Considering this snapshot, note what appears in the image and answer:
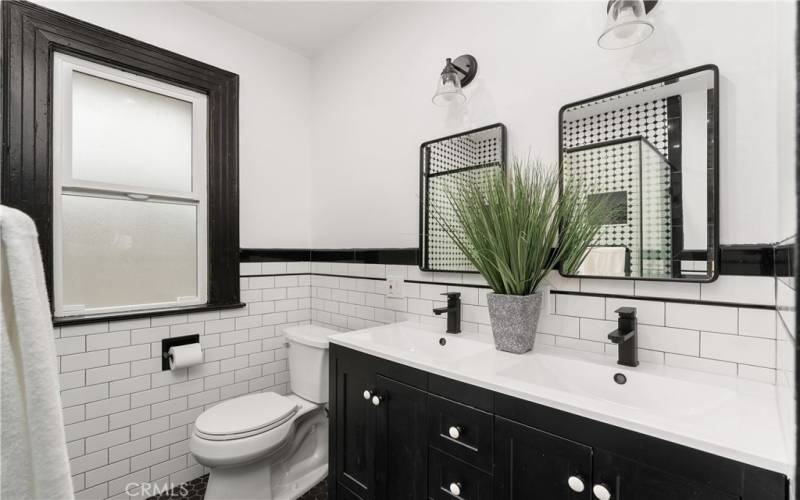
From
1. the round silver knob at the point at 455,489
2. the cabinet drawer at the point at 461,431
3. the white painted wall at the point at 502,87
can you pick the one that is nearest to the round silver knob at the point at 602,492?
the cabinet drawer at the point at 461,431

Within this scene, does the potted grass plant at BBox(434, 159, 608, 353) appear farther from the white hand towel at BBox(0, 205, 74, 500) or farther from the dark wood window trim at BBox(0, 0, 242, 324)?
the dark wood window trim at BBox(0, 0, 242, 324)

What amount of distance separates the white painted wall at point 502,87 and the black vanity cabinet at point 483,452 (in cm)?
66

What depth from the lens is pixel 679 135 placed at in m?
1.13

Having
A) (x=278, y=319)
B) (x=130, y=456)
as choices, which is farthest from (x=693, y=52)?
(x=130, y=456)

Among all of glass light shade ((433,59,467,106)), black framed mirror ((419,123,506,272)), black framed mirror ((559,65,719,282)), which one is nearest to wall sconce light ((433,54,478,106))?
glass light shade ((433,59,467,106))

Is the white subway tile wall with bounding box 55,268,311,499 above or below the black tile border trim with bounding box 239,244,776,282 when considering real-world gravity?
below

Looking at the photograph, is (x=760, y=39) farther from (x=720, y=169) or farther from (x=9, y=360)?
(x=9, y=360)

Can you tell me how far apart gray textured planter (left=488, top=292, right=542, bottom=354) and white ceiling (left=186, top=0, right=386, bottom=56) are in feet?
5.90

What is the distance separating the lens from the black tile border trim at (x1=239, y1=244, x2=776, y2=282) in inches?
39.0

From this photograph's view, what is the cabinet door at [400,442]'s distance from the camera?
123cm

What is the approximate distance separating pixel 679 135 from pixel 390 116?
4.47 feet

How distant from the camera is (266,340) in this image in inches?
93.7

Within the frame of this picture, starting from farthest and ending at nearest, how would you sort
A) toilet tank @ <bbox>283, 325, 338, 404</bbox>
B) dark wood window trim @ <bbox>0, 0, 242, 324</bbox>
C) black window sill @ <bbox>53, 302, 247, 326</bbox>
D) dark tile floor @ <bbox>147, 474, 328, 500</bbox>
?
toilet tank @ <bbox>283, 325, 338, 404</bbox>
dark tile floor @ <bbox>147, 474, 328, 500</bbox>
black window sill @ <bbox>53, 302, 247, 326</bbox>
dark wood window trim @ <bbox>0, 0, 242, 324</bbox>

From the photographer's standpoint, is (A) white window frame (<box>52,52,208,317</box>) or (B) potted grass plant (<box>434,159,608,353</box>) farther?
(A) white window frame (<box>52,52,208,317</box>)
